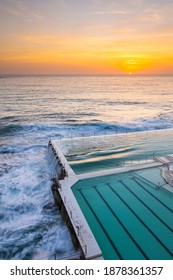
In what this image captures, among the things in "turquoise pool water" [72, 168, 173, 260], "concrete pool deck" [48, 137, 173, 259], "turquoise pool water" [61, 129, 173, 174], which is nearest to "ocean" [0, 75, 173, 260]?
"concrete pool deck" [48, 137, 173, 259]

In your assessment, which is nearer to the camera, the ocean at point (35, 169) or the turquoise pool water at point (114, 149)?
the ocean at point (35, 169)

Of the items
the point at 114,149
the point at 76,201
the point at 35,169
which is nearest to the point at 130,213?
the point at 76,201

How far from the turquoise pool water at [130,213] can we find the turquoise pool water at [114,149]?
1.26m

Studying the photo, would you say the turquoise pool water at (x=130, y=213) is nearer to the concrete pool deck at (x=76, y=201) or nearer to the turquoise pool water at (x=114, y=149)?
the concrete pool deck at (x=76, y=201)

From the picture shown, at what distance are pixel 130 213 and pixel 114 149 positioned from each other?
16.4 feet

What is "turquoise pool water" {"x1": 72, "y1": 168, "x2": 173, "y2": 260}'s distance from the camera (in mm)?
4512

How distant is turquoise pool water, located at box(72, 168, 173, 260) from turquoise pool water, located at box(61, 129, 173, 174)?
4.14 feet

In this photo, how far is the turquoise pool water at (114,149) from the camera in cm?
872

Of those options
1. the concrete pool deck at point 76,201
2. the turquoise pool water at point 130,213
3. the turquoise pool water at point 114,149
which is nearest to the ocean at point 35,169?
the concrete pool deck at point 76,201

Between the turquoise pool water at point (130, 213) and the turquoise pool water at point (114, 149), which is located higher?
the turquoise pool water at point (114, 149)

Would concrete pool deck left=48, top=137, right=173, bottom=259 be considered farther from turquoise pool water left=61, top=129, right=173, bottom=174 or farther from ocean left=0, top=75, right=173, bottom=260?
ocean left=0, top=75, right=173, bottom=260

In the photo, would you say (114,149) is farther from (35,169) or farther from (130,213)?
(130,213)

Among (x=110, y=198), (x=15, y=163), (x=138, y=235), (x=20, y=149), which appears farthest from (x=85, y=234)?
(x=20, y=149)

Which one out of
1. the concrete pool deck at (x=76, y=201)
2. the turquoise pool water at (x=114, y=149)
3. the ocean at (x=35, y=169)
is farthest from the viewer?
the turquoise pool water at (x=114, y=149)
